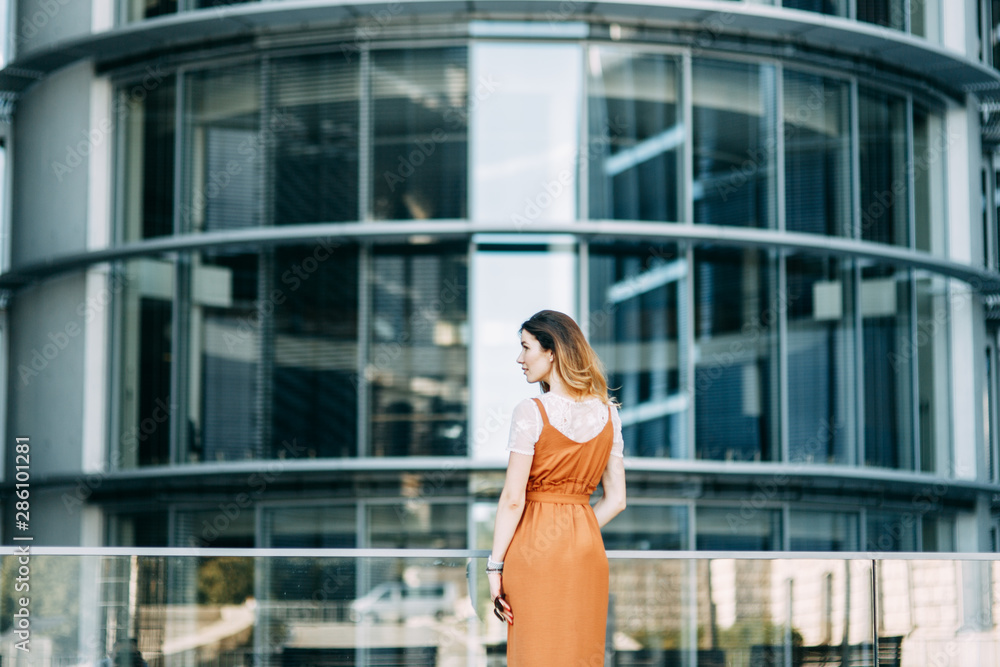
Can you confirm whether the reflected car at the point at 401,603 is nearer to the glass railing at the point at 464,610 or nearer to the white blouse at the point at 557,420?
the glass railing at the point at 464,610

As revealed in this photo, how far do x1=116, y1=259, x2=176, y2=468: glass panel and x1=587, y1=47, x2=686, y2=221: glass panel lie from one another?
4.47 meters

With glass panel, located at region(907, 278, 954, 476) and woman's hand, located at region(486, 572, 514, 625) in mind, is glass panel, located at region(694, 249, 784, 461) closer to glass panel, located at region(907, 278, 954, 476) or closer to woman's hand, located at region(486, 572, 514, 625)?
glass panel, located at region(907, 278, 954, 476)

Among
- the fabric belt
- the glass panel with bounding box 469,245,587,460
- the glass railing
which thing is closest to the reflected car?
the glass railing

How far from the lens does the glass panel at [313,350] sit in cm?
1152

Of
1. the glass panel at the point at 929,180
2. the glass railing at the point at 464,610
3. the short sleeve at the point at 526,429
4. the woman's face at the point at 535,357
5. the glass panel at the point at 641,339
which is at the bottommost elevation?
the glass railing at the point at 464,610

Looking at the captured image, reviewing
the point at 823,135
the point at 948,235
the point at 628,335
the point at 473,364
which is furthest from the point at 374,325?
the point at 948,235

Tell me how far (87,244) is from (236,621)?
7.16m

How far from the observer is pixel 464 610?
249 inches

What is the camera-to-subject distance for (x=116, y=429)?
40.0 feet

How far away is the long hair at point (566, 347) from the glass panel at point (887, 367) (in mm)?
8076

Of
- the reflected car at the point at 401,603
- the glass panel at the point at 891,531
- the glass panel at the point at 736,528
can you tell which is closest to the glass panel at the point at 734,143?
the glass panel at the point at 736,528

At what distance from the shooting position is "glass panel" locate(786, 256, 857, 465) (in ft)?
38.7

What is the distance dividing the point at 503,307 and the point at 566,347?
6.86 metres

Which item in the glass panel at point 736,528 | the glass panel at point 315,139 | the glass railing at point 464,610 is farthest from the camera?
the glass panel at point 315,139
